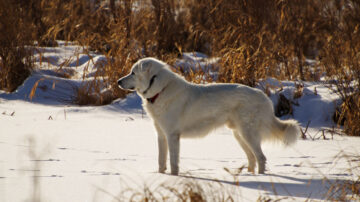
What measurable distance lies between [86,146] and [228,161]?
173 cm

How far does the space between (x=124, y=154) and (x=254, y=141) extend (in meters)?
1.50

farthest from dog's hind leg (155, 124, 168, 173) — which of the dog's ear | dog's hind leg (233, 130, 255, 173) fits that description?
dog's hind leg (233, 130, 255, 173)

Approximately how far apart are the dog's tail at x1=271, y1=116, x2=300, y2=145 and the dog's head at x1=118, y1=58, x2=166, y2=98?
1331 mm

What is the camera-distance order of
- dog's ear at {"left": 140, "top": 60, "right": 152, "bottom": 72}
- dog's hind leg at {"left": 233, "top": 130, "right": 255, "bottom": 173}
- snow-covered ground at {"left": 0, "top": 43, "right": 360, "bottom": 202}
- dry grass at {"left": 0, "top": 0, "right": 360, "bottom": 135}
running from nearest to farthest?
1. snow-covered ground at {"left": 0, "top": 43, "right": 360, "bottom": 202}
2. dog's ear at {"left": 140, "top": 60, "right": 152, "bottom": 72}
3. dog's hind leg at {"left": 233, "top": 130, "right": 255, "bottom": 173}
4. dry grass at {"left": 0, "top": 0, "right": 360, "bottom": 135}

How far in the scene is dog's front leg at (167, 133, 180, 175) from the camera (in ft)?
14.2

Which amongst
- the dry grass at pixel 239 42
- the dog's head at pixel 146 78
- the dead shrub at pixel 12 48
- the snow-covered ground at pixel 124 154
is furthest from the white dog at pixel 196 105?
the dead shrub at pixel 12 48

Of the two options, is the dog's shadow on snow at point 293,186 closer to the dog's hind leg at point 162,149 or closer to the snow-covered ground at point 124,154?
the snow-covered ground at point 124,154

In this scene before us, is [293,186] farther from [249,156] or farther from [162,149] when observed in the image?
[162,149]

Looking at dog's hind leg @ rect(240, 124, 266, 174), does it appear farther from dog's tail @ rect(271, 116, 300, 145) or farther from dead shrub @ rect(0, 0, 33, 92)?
dead shrub @ rect(0, 0, 33, 92)

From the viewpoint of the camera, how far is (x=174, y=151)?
14.2 feet

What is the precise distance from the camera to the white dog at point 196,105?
4457 mm

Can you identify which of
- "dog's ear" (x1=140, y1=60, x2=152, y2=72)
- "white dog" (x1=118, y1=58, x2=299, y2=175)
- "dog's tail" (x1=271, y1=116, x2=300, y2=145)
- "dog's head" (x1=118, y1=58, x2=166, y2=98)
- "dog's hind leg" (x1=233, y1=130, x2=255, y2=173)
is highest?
"dog's ear" (x1=140, y1=60, x2=152, y2=72)

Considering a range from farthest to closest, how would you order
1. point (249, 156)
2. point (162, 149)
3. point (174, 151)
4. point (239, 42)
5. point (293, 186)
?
point (239, 42), point (249, 156), point (162, 149), point (174, 151), point (293, 186)

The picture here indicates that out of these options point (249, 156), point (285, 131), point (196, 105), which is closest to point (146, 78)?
point (196, 105)
